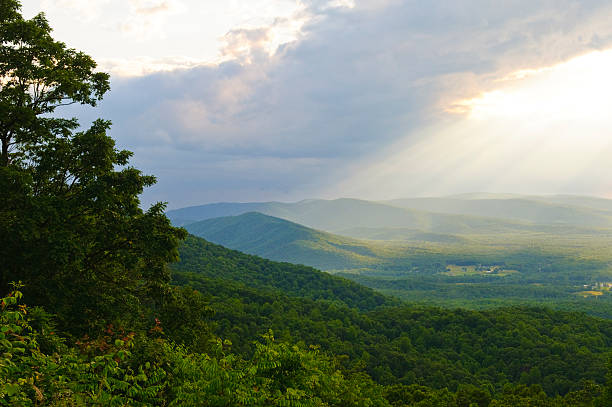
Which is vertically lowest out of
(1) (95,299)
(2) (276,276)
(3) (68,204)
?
(2) (276,276)

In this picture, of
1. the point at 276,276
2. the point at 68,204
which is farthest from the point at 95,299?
the point at 276,276

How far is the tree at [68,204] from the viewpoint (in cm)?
2216

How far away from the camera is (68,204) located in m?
23.3

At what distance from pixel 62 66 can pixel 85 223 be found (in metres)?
11.0

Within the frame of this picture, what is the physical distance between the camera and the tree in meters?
22.2

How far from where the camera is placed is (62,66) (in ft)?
90.5

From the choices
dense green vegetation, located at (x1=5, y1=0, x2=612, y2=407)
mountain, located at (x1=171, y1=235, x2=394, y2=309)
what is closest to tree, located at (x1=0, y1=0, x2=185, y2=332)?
dense green vegetation, located at (x1=5, y1=0, x2=612, y2=407)

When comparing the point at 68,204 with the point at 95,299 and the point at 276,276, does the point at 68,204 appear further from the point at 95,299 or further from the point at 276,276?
the point at 276,276

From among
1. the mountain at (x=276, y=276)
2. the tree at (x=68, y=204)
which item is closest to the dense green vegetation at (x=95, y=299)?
the tree at (x=68, y=204)

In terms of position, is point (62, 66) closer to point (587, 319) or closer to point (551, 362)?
point (551, 362)

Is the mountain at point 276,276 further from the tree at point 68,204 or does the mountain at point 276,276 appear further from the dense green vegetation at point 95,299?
the tree at point 68,204

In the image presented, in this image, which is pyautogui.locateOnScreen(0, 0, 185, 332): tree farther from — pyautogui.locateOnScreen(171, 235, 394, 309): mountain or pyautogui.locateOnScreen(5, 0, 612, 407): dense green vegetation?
pyautogui.locateOnScreen(171, 235, 394, 309): mountain

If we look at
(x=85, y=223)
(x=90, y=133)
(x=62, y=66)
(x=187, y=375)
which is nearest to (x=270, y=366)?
(x=187, y=375)

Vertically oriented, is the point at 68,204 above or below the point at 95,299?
above
